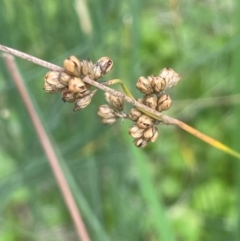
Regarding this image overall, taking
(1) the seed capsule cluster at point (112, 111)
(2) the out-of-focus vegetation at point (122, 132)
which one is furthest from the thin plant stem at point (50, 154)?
(1) the seed capsule cluster at point (112, 111)

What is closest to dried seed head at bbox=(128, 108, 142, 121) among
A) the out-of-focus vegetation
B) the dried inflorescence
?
the dried inflorescence

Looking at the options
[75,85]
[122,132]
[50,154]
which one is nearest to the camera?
[75,85]

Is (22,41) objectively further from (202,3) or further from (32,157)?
(202,3)

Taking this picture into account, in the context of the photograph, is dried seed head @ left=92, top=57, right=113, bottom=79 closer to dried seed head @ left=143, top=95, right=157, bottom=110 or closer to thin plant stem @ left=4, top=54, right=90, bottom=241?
dried seed head @ left=143, top=95, right=157, bottom=110

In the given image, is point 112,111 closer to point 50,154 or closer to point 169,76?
point 169,76

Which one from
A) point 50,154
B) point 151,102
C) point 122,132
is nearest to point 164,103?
point 151,102

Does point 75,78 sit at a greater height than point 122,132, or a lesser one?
lesser

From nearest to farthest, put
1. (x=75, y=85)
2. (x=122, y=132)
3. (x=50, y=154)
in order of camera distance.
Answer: (x=75, y=85), (x=50, y=154), (x=122, y=132)

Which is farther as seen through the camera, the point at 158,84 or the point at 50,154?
the point at 50,154
